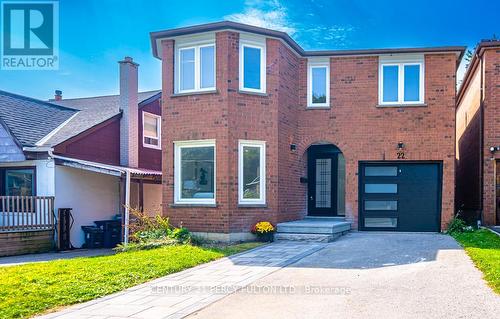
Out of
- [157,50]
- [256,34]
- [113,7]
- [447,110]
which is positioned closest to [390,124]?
[447,110]

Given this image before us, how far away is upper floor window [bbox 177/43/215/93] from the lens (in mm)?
12703

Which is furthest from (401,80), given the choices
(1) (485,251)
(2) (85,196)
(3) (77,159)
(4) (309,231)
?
(2) (85,196)

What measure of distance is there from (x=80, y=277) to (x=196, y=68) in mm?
7222

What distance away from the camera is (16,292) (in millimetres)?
6594

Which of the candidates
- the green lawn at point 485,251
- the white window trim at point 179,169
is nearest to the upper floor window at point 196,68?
the white window trim at point 179,169

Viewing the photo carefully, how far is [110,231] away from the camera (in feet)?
53.8

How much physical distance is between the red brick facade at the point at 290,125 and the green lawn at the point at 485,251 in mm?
1788

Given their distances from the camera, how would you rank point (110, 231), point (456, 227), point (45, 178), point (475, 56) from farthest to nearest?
point (110, 231) → point (45, 178) → point (475, 56) → point (456, 227)

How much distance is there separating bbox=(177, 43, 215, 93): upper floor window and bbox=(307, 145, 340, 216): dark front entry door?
4699 mm

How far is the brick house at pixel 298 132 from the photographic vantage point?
12438 millimetres

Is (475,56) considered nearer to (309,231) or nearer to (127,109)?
(309,231)

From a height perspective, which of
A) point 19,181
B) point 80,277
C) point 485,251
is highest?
point 19,181

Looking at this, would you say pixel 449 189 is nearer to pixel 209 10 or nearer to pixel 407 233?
pixel 407 233

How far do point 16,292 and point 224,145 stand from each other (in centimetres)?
677
